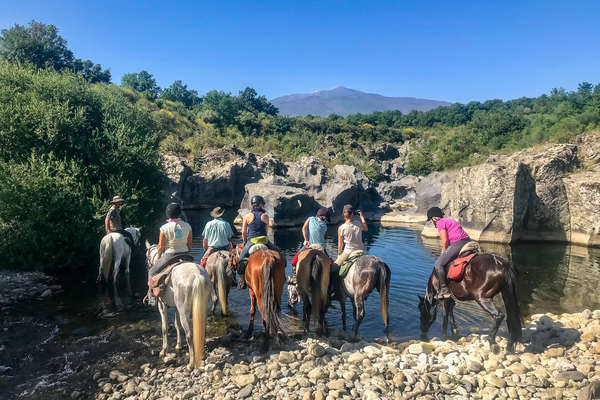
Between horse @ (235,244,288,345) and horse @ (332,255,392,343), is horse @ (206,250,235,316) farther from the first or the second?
horse @ (332,255,392,343)

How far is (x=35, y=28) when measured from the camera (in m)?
64.2

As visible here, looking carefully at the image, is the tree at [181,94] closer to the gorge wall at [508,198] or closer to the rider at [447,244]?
the gorge wall at [508,198]

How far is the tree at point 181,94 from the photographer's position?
302 feet

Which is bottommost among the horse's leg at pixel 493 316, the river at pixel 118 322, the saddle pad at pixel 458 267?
the river at pixel 118 322

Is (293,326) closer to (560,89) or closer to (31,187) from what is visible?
(31,187)

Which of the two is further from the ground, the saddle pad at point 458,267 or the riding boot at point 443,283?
the saddle pad at point 458,267

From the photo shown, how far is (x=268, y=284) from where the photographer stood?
7.00m

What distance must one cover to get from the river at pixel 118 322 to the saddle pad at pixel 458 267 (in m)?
1.67

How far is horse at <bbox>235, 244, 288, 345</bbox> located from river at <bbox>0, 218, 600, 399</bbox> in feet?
5.62

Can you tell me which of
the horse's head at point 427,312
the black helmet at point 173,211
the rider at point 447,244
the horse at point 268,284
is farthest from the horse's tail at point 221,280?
the rider at point 447,244

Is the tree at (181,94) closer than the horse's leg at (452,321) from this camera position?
No

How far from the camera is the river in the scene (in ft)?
21.1

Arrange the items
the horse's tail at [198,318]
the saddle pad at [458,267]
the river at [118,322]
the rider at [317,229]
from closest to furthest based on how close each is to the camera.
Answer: the horse's tail at [198,318]
the river at [118,322]
the saddle pad at [458,267]
the rider at [317,229]

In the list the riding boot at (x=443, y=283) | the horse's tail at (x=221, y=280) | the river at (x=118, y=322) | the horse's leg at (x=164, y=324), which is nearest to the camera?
the river at (x=118, y=322)
